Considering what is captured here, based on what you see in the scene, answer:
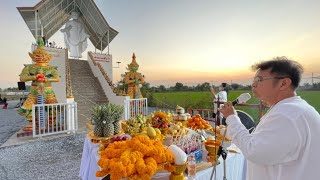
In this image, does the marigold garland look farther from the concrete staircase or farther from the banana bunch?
the concrete staircase

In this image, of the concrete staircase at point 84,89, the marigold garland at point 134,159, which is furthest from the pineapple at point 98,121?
the concrete staircase at point 84,89

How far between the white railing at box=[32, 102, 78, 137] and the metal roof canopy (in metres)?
6.75

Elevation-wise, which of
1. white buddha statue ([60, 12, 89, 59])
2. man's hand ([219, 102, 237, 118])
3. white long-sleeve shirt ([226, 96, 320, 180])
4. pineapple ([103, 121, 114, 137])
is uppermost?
white buddha statue ([60, 12, 89, 59])

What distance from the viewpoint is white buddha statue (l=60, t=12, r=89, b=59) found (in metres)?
13.0

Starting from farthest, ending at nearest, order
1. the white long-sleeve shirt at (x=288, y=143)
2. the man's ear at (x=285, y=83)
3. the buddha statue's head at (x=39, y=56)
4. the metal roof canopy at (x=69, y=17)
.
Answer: the metal roof canopy at (x=69, y=17) → the buddha statue's head at (x=39, y=56) → the man's ear at (x=285, y=83) → the white long-sleeve shirt at (x=288, y=143)

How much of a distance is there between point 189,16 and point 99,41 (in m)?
9.53

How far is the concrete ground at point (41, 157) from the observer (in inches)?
127

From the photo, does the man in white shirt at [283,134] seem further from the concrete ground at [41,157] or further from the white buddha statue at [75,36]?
the white buddha statue at [75,36]

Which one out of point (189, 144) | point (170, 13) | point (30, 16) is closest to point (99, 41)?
point (30, 16)

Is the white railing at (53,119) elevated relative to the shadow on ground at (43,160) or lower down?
elevated

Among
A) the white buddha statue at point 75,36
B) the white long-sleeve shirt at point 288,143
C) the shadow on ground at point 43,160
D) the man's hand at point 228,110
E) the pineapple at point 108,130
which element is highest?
the white buddha statue at point 75,36

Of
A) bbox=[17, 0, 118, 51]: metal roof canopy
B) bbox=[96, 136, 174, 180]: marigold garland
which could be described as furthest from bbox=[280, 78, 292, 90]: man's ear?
bbox=[17, 0, 118, 51]: metal roof canopy

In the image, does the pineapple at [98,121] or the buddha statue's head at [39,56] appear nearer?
the pineapple at [98,121]

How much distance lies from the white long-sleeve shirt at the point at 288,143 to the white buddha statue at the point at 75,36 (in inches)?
568
